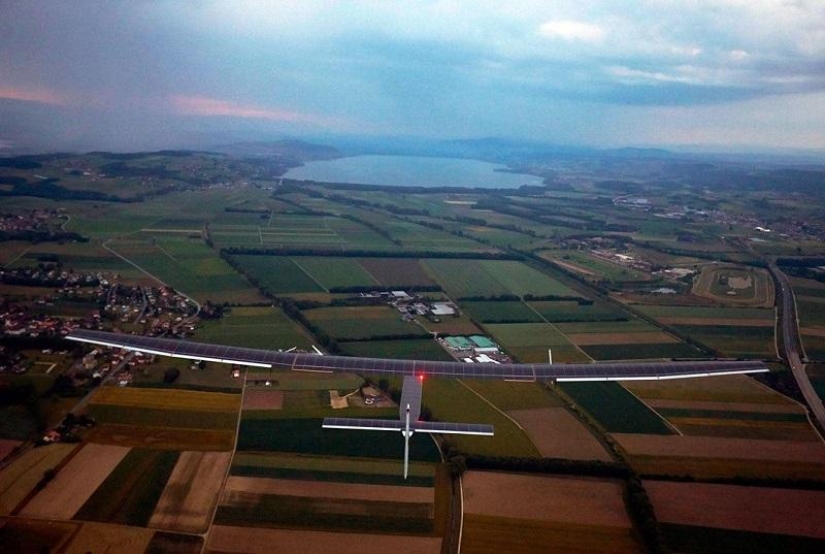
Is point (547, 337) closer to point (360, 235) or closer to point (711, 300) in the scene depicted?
point (711, 300)

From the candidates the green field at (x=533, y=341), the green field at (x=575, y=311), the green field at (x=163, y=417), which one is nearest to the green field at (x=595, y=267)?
the green field at (x=575, y=311)

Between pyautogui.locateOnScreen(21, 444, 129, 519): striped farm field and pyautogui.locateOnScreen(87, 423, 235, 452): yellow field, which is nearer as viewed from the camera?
pyautogui.locateOnScreen(21, 444, 129, 519): striped farm field

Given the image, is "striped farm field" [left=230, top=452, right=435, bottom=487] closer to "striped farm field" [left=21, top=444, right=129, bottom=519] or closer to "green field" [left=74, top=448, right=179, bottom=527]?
"green field" [left=74, top=448, right=179, bottom=527]

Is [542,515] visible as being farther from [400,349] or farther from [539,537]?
[400,349]

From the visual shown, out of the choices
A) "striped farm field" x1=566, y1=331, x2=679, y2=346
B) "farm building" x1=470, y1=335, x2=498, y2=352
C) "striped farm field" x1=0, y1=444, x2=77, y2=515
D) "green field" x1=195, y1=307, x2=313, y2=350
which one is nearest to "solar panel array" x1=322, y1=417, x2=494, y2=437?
"green field" x1=195, y1=307, x2=313, y2=350

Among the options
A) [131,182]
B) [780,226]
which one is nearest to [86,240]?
[131,182]

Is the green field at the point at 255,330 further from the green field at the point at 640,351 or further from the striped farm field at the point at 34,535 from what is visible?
the green field at the point at 640,351
